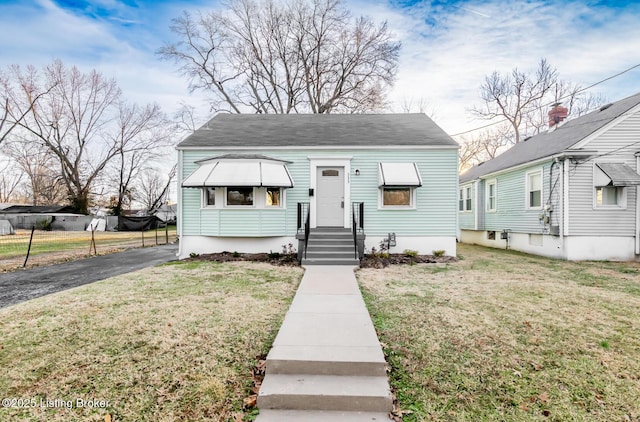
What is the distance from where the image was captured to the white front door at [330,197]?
10.4 m

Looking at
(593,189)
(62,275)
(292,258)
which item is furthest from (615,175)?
(62,275)

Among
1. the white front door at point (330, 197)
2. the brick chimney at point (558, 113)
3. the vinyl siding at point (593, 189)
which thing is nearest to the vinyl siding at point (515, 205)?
the vinyl siding at point (593, 189)

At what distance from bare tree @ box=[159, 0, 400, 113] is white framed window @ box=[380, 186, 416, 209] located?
15049 mm

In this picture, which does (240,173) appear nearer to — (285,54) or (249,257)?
(249,257)

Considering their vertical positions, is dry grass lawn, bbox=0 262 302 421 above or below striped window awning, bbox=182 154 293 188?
below

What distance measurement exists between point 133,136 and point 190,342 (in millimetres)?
37016

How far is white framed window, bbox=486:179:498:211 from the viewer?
1419cm

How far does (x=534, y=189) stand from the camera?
37.7ft

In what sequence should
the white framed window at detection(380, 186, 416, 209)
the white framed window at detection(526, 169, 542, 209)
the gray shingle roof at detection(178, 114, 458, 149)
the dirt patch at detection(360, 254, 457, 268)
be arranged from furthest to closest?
the white framed window at detection(526, 169, 542, 209) → the gray shingle roof at detection(178, 114, 458, 149) → the white framed window at detection(380, 186, 416, 209) → the dirt patch at detection(360, 254, 457, 268)

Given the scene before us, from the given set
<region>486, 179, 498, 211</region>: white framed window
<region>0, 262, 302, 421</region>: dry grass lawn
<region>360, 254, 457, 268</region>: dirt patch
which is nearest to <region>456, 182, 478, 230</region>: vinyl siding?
<region>486, 179, 498, 211</region>: white framed window

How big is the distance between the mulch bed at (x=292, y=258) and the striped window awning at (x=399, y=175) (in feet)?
7.53

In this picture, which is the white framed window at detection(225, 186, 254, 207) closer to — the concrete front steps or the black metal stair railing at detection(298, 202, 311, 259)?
the black metal stair railing at detection(298, 202, 311, 259)

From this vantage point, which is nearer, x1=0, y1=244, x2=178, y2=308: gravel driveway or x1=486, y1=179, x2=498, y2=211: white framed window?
x1=0, y1=244, x2=178, y2=308: gravel driveway

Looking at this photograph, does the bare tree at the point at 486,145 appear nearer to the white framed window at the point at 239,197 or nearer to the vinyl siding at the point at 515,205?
the vinyl siding at the point at 515,205
